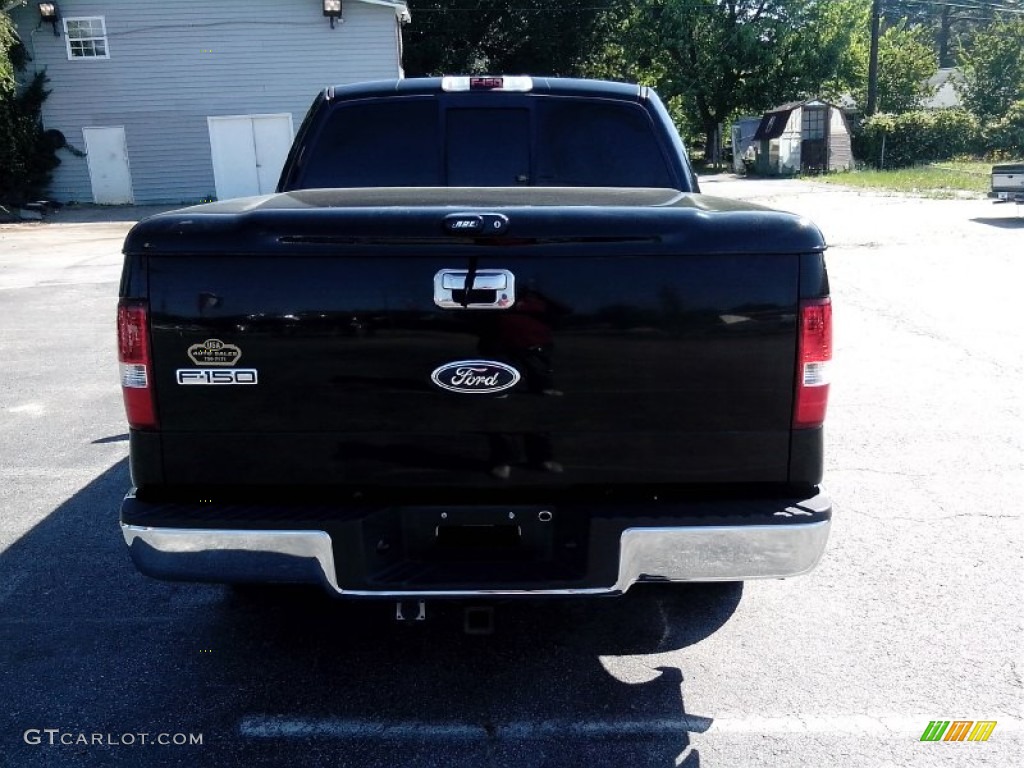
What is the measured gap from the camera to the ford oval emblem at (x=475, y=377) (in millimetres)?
2715

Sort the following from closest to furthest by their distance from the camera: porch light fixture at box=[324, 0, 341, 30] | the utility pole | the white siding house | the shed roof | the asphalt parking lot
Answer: the asphalt parking lot → porch light fixture at box=[324, 0, 341, 30] → the white siding house → the shed roof → the utility pole

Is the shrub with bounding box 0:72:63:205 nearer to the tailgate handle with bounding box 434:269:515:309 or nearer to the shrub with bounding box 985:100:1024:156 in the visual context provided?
the tailgate handle with bounding box 434:269:515:309

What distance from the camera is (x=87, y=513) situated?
16.3 ft

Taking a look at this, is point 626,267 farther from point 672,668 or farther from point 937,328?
point 937,328

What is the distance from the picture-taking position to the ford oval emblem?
2.71m

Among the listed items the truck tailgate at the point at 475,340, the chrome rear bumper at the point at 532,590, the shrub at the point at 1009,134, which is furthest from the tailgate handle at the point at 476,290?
the shrub at the point at 1009,134

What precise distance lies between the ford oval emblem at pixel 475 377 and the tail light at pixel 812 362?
0.83 m

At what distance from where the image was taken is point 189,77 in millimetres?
25531

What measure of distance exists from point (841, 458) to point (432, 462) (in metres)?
3.64

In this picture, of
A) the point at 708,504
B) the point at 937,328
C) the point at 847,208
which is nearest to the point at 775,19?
the point at 847,208

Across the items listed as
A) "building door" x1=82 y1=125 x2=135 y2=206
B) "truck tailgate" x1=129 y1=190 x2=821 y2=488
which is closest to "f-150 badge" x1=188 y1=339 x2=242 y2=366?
"truck tailgate" x1=129 y1=190 x2=821 y2=488

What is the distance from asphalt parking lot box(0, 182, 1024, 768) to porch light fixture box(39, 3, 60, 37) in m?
23.1

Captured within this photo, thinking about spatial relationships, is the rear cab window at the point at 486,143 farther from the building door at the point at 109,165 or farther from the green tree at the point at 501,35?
the green tree at the point at 501,35

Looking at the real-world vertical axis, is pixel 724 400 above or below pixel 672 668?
above
